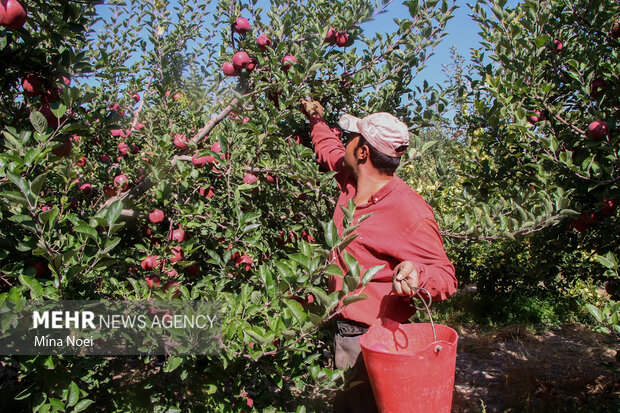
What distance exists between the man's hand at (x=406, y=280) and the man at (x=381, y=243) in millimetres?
62

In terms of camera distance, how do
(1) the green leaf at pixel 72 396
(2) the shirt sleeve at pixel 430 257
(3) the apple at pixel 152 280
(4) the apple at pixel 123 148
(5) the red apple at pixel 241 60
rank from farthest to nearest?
(4) the apple at pixel 123 148
(5) the red apple at pixel 241 60
(3) the apple at pixel 152 280
(2) the shirt sleeve at pixel 430 257
(1) the green leaf at pixel 72 396

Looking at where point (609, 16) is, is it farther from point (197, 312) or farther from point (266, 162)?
point (197, 312)

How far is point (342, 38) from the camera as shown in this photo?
2.09 meters

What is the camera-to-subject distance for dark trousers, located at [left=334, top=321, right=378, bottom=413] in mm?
1666

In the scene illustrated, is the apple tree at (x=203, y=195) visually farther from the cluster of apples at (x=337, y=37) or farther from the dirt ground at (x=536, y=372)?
the dirt ground at (x=536, y=372)

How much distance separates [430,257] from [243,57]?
120 centimetres

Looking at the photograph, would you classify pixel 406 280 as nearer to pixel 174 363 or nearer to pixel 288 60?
pixel 174 363

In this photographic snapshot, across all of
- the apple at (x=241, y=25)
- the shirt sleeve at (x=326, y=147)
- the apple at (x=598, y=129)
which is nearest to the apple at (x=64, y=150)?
the apple at (x=241, y=25)

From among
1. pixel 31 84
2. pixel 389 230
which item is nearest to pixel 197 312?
pixel 389 230

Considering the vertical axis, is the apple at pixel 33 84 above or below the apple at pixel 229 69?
below

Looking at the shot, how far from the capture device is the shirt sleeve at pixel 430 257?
1.45 meters

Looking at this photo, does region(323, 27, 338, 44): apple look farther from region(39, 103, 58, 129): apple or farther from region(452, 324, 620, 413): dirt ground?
region(452, 324, 620, 413): dirt ground

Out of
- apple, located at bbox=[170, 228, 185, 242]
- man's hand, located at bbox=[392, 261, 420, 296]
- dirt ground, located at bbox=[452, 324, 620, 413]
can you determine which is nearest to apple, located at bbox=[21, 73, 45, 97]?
apple, located at bbox=[170, 228, 185, 242]

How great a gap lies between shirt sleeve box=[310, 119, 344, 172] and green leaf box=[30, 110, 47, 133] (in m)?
1.15
